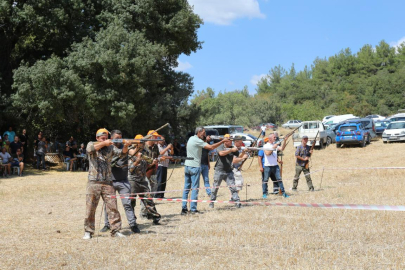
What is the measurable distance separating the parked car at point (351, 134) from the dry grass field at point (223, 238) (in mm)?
14638

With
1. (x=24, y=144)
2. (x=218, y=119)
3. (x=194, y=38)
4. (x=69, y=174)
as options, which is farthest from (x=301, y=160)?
(x=218, y=119)

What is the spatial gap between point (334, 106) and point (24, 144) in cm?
5714

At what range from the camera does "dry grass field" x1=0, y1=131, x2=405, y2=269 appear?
6.39 meters

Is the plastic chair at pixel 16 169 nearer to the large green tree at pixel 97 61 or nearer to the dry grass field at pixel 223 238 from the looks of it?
the large green tree at pixel 97 61

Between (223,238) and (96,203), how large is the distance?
88.9 inches

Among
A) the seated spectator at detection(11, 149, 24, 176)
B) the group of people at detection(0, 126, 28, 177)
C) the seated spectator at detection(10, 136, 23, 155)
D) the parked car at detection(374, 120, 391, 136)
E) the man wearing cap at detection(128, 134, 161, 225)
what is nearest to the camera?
the man wearing cap at detection(128, 134, 161, 225)

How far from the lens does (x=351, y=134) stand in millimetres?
28438

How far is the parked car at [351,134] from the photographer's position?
93.0ft

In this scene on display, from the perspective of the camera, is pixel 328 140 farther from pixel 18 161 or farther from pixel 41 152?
pixel 18 161

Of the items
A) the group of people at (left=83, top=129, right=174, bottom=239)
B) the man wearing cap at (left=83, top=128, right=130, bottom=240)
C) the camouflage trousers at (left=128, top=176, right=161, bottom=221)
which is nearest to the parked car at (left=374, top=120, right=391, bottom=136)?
the group of people at (left=83, top=129, right=174, bottom=239)

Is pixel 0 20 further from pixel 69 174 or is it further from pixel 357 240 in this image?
pixel 357 240

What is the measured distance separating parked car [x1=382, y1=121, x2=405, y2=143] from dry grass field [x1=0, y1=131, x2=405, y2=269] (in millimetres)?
15796

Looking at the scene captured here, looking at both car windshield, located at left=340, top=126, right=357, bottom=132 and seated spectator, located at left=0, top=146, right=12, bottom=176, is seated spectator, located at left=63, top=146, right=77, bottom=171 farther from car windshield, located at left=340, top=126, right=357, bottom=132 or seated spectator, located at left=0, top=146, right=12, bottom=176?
car windshield, located at left=340, top=126, right=357, bottom=132

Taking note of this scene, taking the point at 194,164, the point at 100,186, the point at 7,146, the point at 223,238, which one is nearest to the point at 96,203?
the point at 100,186
